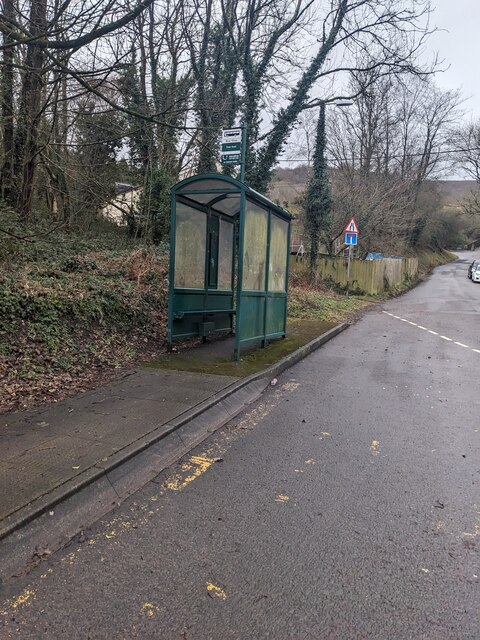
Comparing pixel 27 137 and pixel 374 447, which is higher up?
pixel 27 137

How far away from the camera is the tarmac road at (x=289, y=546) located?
223cm

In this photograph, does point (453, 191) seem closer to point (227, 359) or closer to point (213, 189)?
point (213, 189)

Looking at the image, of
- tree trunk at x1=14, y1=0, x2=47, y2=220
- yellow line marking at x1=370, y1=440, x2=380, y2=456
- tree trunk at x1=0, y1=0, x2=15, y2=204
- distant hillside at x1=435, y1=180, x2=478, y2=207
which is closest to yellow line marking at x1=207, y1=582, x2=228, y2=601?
yellow line marking at x1=370, y1=440, x2=380, y2=456

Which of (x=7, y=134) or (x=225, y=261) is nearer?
(x=225, y=261)

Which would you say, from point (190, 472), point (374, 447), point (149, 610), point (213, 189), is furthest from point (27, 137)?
point (149, 610)

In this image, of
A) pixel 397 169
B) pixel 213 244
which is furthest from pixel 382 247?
pixel 213 244

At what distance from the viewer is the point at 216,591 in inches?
95.7

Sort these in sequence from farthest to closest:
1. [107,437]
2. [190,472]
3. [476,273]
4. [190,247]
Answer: [476,273]
[190,247]
[107,437]
[190,472]

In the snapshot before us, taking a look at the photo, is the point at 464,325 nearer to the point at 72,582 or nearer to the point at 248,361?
the point at 248,361

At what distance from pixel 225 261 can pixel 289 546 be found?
783 cm

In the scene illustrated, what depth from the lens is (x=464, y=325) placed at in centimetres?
1400

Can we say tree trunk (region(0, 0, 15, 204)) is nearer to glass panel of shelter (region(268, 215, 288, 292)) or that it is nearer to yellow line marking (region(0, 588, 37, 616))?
glass panel of shelter (region(268, 215, 288, 292))

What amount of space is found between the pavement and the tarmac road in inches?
7.7

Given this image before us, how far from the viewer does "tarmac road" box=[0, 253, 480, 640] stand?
2.23 metres
